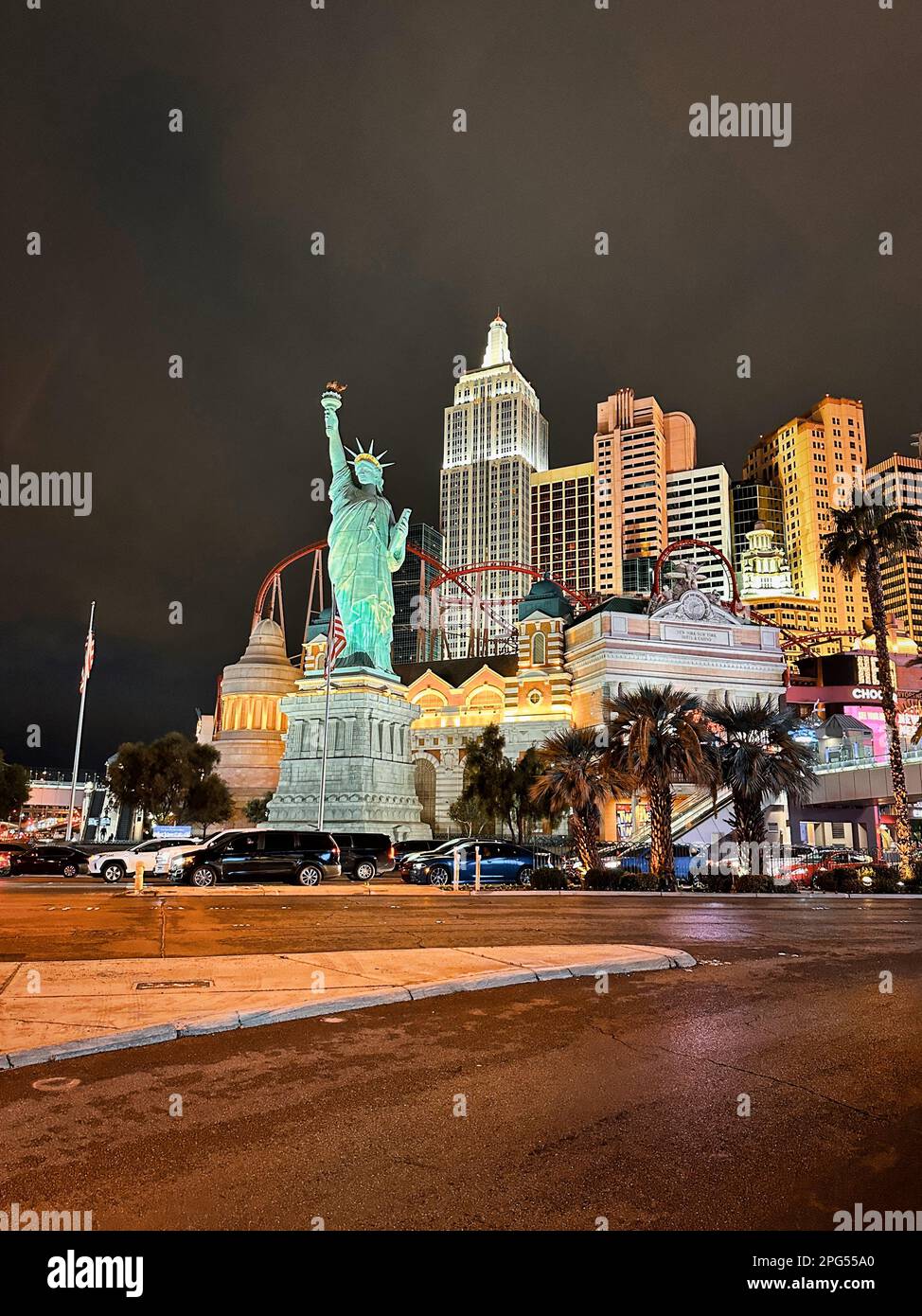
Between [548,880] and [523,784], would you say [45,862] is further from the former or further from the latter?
[523,784]

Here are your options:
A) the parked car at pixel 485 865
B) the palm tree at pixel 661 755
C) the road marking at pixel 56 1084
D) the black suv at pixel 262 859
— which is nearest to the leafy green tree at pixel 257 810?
the parked car at pixel 485 865

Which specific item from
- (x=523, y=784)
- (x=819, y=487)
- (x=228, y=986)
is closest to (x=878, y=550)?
(x=523, y=784)

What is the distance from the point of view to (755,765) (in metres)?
32.9

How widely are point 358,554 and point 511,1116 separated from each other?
216ft

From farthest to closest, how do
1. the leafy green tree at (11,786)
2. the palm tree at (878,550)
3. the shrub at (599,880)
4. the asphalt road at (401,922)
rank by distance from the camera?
the leafy green tree at (11,786), the palm tree at (878,550), the shrub at (599,880), the asphalt road at (401,922)

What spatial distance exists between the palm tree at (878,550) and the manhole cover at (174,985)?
3084 cm

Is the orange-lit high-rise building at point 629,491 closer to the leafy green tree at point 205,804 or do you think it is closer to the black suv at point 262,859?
the leafy green tree at point 205,804

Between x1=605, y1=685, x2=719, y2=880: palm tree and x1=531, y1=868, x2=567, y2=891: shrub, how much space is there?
3.92 metres

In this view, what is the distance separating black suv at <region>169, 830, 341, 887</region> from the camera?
1111 inches

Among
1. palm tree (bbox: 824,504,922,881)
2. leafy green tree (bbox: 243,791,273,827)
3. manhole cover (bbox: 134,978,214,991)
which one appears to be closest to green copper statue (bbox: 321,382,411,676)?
leafy green tree (bbox: 243,791,273,827)

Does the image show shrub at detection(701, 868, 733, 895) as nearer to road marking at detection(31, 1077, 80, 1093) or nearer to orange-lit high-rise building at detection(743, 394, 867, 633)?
road marking at detection(31, 1077, 80, 1093)

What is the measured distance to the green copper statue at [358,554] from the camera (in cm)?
7000
